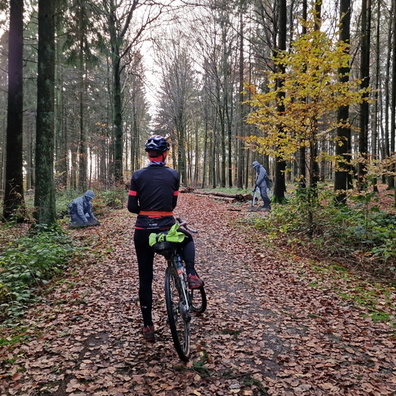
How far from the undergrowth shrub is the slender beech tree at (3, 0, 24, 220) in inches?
125

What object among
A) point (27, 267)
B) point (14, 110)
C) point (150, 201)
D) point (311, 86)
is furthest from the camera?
point (14, 110)

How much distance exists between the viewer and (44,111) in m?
7.74

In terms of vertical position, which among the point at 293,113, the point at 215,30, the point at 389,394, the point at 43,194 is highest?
the point at 215,30

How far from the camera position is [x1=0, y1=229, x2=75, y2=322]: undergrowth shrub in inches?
176

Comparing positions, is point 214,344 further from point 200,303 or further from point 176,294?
point 200,303

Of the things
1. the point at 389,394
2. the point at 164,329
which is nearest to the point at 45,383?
the point at 164,329

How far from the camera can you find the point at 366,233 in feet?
23.2

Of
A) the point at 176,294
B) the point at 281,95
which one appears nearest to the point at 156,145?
the point at 176,294

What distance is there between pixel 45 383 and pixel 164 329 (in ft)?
4.89

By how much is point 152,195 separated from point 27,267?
12.0ft

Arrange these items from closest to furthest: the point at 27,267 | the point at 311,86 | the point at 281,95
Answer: the point at 27,267 → the point at 311,86 → the point at 281,95

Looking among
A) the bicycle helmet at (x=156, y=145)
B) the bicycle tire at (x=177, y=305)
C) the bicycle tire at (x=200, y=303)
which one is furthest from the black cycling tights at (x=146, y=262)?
the bicycle helmet at (x=156, y=145)

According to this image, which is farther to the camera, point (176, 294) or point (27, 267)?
point (27, 267)

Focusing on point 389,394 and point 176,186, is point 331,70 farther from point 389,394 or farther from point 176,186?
point 389,394
